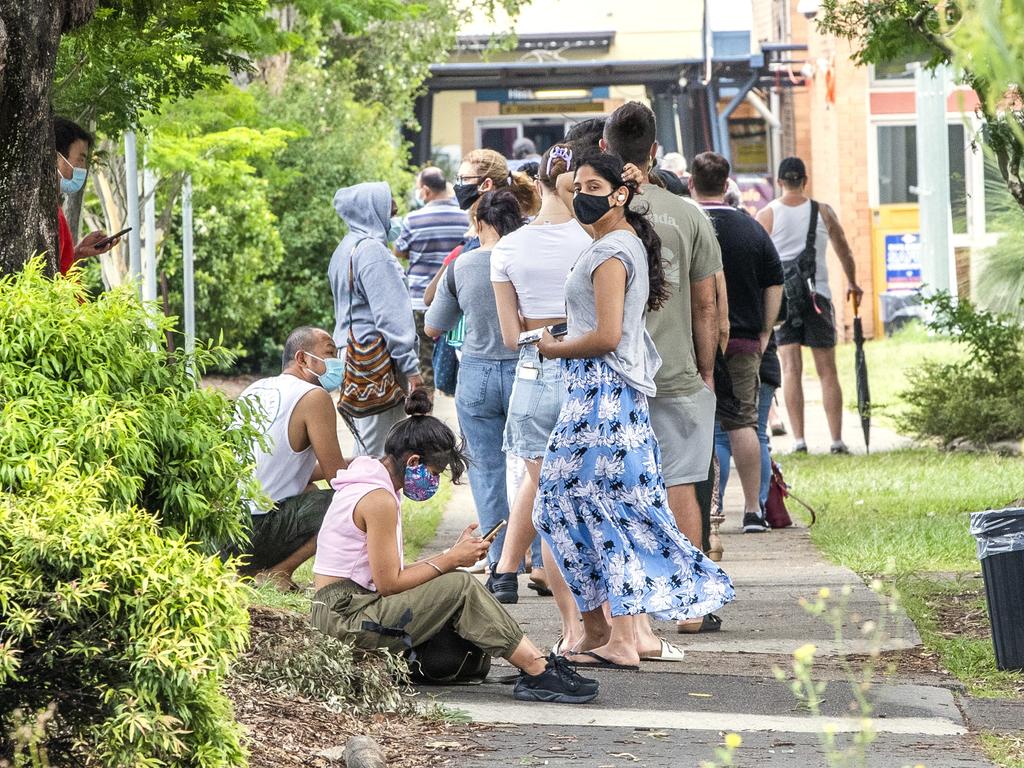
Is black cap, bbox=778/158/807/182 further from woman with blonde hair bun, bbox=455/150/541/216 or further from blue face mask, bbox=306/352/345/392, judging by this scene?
blue face mask, bbox=306/352/345/392

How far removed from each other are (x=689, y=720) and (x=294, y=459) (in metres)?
2.53

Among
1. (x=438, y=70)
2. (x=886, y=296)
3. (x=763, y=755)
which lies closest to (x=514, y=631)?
(x=763, y=755)

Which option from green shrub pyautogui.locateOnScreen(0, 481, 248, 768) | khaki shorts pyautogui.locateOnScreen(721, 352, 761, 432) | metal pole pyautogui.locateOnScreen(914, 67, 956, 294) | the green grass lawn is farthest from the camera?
metal pole pyautogui.locateOnScreen(914, 67, 956, 294)

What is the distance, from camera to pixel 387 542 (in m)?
5.65

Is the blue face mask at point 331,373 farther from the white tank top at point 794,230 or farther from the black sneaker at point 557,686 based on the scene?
the white tank top at point 794,230

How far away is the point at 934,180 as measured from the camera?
66.2 ft

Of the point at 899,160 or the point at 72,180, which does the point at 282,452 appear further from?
the point at 899,160

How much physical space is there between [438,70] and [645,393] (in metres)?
23.2

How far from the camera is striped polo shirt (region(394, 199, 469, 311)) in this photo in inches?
446

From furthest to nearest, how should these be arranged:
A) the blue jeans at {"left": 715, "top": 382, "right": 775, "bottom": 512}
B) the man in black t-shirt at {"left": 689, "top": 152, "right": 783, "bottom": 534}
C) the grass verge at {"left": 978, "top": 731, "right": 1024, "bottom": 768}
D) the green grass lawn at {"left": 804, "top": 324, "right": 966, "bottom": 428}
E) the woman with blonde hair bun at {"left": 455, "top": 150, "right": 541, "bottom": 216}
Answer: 1. the green grass lawn at {"left": 804, "top": 324, "right": 966, "bottom": 428}
2. the blue jeans at {"left": 715, "top": 382, "right": 775, "bottom": 512}
3. the man in black t-shirt at {"left": 689, "top": 152, "right": 783, "bottom": 534}
4. the woman with blonde hair bun at {"left": 455, "top": 150, "right": 541, "bottom": 216}
5. the grass verge at {"left": 978, "top": 731, "right": 1024, "bottom": 768}

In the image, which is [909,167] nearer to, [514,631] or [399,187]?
[399,187]

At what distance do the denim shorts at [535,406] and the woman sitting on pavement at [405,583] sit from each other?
100cm

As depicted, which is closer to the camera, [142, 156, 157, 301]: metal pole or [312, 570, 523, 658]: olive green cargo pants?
[312, 570, 523, 658]: olive green cargo pants

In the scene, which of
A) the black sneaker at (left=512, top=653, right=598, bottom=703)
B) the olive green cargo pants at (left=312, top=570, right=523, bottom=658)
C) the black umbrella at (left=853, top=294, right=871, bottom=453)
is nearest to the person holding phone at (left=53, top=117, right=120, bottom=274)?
the olive green cargo pants at (left=312, top=570, right=523, bottom=658)
